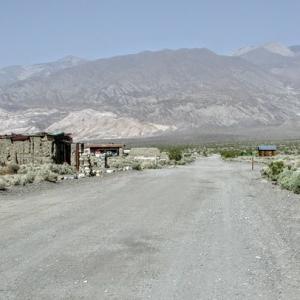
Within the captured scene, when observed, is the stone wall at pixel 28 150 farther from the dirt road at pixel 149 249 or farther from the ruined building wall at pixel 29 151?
the dirt road at pixel 149 249

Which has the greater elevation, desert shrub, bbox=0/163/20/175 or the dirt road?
the dirt road

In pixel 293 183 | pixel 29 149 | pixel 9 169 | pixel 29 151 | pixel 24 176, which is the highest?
pixel 29 149

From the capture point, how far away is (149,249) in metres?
11.5

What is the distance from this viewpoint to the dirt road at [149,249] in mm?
8539

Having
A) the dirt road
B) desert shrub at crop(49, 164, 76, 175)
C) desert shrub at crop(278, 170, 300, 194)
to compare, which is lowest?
desert shrub at crop(49, 164, 76, 175)

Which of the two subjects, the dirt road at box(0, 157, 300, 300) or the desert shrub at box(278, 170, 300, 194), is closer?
the dirt road at box(0, 157, 300, 300)

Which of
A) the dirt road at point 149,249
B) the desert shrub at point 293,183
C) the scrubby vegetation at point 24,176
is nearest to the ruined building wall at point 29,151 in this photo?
the scrubby vegetation at point 24,176

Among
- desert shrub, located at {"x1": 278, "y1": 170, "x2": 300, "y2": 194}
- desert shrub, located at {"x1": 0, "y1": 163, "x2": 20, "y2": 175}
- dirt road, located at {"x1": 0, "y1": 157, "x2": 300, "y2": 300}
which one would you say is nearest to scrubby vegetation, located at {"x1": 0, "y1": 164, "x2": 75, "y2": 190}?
desert shrub, located at {"x1": 0, "y1": 163, "x2": 20, "y2": 175}

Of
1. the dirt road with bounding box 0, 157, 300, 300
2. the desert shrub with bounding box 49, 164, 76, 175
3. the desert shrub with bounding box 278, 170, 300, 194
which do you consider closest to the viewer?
the dirt road with bounding box 0, 157, 300, 300

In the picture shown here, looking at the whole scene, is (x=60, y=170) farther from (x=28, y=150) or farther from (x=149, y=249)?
(x=149, y=249)

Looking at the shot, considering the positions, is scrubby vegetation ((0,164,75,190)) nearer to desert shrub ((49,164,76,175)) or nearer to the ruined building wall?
desert shrub ((49,164,76,175))

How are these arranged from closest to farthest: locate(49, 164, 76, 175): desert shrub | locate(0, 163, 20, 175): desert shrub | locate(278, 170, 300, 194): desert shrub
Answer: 1. locate(278, 170, 300, 194): desert shrub
2. locate(0, 163, 20, 175): desert shrub
3. locate(49, 164, 76, 175): desert shrub

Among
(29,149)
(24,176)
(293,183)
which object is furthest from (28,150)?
(293,183)

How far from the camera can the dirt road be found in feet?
28.0
